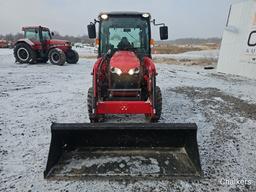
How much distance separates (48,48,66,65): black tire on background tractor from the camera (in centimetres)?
1407

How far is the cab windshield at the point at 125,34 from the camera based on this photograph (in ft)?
17.4

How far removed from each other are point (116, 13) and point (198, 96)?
13.2 feet

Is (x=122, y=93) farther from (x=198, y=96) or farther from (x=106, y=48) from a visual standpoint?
(x=198, y=96)

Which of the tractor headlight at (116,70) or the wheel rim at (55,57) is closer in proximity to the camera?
the tractor headlight at (116,70)

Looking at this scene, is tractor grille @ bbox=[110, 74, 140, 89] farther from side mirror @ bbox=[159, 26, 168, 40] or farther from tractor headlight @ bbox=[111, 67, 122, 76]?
side mirror @ bbox=[159, 26, 168, 40]

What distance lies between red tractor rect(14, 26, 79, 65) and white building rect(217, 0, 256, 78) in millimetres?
9778

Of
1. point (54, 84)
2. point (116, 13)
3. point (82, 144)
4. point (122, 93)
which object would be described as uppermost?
point (116, 13)

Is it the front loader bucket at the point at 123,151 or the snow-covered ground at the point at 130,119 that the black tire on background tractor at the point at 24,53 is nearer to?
the snow-covered ground at the point at 130,119

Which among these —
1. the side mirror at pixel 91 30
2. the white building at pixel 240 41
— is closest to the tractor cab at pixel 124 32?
the side mirror at pixel 91 30

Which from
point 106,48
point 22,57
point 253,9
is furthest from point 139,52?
point 22,57

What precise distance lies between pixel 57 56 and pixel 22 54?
237cm

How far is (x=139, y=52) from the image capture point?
551 cm

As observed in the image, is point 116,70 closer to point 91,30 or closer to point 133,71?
point 133,71

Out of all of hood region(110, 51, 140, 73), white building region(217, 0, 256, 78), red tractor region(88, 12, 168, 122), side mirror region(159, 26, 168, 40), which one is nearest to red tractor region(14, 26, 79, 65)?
red tractor region(88, 12, 168, 122)
